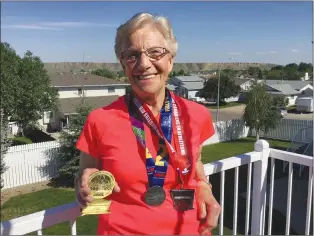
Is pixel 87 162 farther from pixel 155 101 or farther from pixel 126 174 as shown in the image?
pixel 155 101

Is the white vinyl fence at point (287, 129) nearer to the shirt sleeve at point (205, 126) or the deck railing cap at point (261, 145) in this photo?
the deck railing cap at point (261, 145)

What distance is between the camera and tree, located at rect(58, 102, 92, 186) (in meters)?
11.8

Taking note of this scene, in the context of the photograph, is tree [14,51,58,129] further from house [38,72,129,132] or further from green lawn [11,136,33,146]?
house [38,72,129,132]

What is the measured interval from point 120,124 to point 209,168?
996 millimetres

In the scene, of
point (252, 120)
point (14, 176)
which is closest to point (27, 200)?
point (14, 176)

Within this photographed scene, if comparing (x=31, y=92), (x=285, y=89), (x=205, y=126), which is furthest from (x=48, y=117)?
(x=285, y=89)

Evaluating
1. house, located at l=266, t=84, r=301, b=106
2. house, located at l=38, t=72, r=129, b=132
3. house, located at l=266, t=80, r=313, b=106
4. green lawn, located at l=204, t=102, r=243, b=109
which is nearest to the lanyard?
house, located at l=38, t=72, r=129, b=132

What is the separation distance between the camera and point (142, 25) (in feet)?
4.56

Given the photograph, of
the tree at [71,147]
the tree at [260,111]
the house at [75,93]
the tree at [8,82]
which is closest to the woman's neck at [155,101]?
the tree at [71,147]

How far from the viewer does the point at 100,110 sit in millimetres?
1402

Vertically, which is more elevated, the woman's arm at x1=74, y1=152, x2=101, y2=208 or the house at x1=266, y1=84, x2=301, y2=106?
the woman's arm at x1=74, y1=152, x2=101, y2=208

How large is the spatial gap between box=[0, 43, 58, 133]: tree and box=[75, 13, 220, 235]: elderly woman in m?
17.8

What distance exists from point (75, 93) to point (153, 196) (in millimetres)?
27068

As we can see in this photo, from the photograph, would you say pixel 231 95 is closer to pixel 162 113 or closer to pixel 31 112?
pixel 31 112
